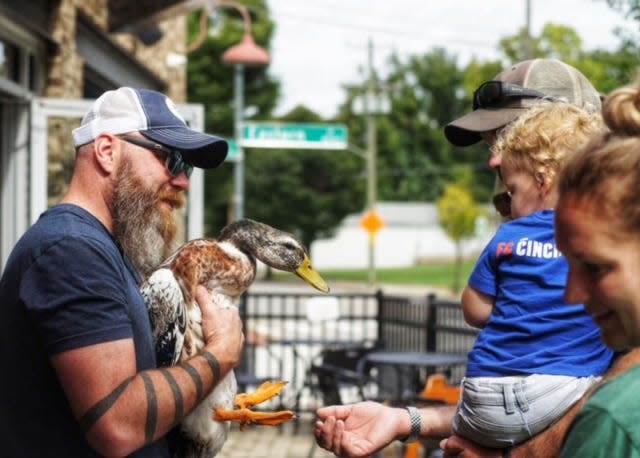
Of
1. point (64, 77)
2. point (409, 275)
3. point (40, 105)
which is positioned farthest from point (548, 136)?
point (409, 275)

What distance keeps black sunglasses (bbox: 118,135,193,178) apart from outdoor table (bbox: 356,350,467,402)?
5.53 metres

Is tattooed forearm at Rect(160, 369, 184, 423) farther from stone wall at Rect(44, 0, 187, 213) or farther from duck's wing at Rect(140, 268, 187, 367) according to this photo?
stone wall at Rect(44, 0, 187, 213)

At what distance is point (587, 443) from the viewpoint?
1.36 meters

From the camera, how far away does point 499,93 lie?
2.90m

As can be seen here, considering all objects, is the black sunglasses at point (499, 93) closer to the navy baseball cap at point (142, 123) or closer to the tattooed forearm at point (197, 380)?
the navy baseball cap at point (142, 123)

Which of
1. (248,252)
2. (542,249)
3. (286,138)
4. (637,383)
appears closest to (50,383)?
(248,252)

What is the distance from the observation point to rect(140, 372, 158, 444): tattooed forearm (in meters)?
2.25

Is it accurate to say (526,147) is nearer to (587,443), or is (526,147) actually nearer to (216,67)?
(587,443)

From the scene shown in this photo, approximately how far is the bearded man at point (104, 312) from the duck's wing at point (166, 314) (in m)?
0.04

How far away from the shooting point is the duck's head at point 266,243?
8.32 ft

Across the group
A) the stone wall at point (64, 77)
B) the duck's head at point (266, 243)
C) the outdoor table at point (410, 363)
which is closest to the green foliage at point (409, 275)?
the outdoor table at point (410, 363)

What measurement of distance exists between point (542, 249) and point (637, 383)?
1.22 metres

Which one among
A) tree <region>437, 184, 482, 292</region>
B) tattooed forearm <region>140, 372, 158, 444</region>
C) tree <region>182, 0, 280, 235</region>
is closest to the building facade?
tattooed forearm <region>140, 372, 158, 444</region>

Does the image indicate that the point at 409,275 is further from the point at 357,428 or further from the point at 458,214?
the point at 357,428
